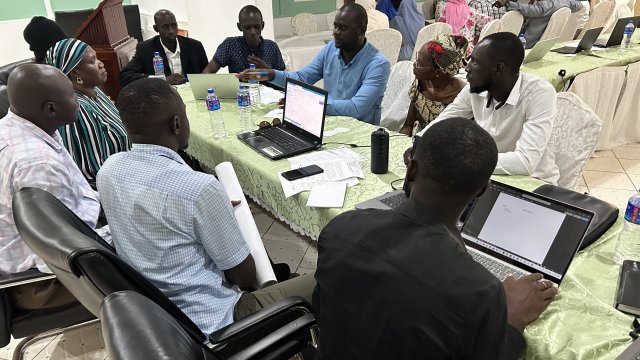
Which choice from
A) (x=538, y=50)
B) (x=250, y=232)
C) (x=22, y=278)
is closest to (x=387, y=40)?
(x=538, y=50)

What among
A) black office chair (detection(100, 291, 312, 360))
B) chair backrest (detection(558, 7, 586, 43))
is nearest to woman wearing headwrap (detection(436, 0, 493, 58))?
chair backrest (detection(558, 7, 586, 43))

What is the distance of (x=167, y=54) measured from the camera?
3.41m

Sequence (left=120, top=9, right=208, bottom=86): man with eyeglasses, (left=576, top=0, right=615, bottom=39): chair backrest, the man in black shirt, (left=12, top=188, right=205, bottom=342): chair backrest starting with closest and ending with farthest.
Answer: the man in black shirt → (left=12, top=188, right=205, bottom=342): chair backrest → (left=120, top=9, right=208, bottom=86): man with eyeglasses → (left=576, top=0, right=615, bottom=39): chair backrest

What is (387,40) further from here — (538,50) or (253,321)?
(253,321)

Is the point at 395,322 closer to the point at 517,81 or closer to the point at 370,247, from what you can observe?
the point at 370,247

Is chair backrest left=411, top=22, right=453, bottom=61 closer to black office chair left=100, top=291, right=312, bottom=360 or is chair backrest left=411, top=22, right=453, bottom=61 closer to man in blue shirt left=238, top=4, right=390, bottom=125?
man in blue shirt left=238, top=4, right=390, bottom=125

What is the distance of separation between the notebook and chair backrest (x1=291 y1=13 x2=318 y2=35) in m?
4.96

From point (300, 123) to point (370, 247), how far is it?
1385 mm

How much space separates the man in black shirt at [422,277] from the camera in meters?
0.78

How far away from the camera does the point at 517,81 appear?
6.42 ft

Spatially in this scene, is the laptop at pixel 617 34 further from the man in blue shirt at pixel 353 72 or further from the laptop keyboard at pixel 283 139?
the laptop keyboard at pixel 283 139

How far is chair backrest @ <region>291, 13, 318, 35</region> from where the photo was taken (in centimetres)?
575

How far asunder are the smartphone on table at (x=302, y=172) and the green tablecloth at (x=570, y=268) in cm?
5

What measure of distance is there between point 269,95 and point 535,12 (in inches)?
160
